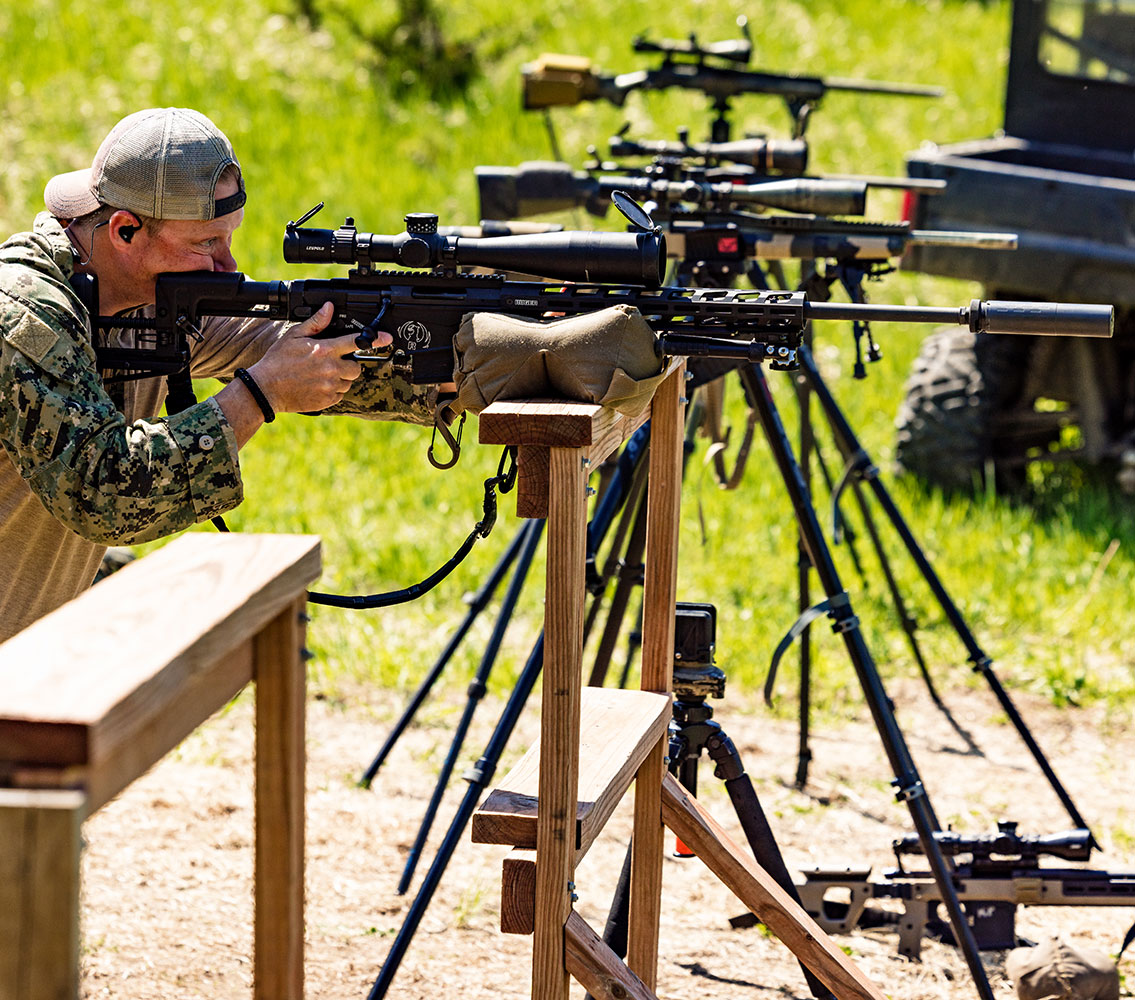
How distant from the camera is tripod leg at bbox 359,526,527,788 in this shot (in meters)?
4.37

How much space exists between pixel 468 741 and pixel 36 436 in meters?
2.65

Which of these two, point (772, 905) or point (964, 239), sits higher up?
point (964, 239)

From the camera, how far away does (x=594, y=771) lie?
7.82 feet

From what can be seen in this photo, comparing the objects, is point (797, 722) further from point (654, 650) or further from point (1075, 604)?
point (654, 650)

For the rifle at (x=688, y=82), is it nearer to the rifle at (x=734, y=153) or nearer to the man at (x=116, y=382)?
the rifle at (x=734, y=153)

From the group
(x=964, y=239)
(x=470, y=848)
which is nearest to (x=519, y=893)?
(x=470, y=848)

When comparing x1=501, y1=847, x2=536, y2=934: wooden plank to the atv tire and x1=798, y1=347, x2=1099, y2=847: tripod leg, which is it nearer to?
x1=798, y1=347, x2=1099, y2=847: tripod leg

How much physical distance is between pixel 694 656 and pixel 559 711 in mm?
981

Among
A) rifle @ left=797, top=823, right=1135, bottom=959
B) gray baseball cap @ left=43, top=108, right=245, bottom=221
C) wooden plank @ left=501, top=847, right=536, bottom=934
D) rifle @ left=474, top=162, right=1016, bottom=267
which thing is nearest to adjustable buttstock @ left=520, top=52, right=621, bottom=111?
rifle @ left=474, top=162, right=1016, bottom=267

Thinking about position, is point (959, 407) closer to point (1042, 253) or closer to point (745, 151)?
point (1042, 253)

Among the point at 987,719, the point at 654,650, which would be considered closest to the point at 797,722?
the point at 987,719

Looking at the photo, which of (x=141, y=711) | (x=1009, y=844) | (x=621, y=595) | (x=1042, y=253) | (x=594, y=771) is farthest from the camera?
(x=1042, y=253)

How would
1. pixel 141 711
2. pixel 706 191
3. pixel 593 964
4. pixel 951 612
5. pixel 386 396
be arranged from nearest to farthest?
pixel 141 711, pixel 593 964, pixel 386 396, pixel 706 191, pixel 951 612

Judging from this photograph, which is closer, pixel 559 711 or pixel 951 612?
pixel 559 711
